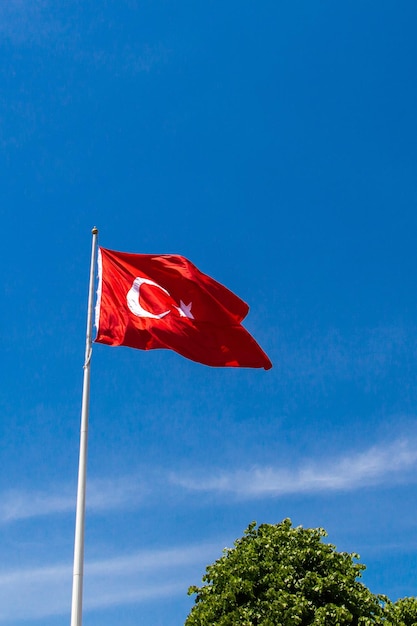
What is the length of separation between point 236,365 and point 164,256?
121 inches

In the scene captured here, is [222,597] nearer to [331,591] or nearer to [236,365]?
[331,591]

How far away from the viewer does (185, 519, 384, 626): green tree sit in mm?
21469

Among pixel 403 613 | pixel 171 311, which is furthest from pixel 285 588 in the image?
pixel 171 311

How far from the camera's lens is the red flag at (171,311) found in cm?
1407

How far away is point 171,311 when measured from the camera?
14914 millimetres

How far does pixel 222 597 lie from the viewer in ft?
73.5

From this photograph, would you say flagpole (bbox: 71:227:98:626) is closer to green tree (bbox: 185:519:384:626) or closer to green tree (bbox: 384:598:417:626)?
green tree (bbox: 185:519:384:626)

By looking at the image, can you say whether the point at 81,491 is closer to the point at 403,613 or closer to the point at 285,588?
the point at 285,588

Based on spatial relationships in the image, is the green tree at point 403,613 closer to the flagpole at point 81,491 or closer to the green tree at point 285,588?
the green tree at point 285,588

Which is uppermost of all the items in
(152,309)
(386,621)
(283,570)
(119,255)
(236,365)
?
(119,255)

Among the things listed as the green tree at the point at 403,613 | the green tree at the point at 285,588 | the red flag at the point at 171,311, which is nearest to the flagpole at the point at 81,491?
the red flag at the point at 171,311

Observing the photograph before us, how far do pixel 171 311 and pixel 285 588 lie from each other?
12.3m

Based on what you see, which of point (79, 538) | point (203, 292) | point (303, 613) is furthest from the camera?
point (303, 613)

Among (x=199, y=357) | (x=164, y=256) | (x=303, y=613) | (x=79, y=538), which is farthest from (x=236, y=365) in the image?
(x=303, y=613)
